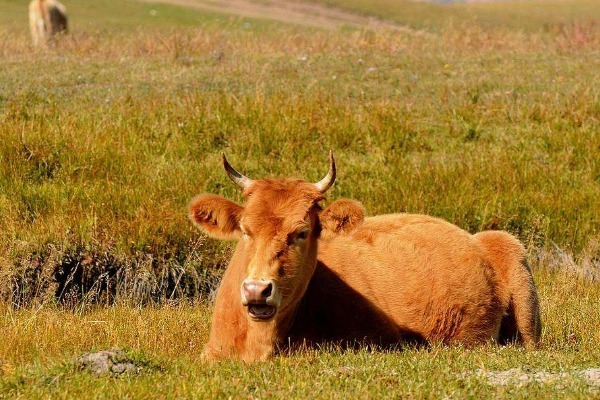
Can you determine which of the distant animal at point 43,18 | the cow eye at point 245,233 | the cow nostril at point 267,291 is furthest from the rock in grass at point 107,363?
the distant animal at point 43,18

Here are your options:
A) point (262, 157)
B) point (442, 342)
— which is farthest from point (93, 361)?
point (262, 157)

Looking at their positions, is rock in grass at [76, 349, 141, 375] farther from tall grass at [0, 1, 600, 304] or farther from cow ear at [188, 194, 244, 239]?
tall grass at [0, 1, 600, 304]

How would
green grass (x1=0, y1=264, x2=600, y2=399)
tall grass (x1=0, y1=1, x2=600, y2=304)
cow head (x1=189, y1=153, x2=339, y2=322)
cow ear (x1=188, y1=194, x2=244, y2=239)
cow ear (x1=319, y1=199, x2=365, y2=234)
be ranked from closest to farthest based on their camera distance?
green grass (x1=0, y1=264, x2=600, y2=399)
cow head (x1=189, y1=153, x2=339, y2=322)
cow ear (x1=188, y1=194, x2=244, y2=239)
cow ear (x1=319, y1=199, x2=365, y2=234)
tall grass (x1=0, y1=1, x2=600, y2=304)

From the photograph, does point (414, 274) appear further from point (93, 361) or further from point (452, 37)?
point (452, 37)

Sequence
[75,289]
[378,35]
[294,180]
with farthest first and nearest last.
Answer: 1. [378,35]
2. [75,289]
3. [294,180]

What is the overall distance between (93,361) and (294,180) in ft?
7.21

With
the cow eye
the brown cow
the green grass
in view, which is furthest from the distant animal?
the cow eye

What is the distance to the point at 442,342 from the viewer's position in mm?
9109

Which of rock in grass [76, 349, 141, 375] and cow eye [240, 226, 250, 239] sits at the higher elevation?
cow eye [240, 226, 250, 239]

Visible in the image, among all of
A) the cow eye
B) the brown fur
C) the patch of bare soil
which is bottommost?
the patch of bare soil

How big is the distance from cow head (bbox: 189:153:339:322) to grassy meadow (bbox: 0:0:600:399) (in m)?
0.48

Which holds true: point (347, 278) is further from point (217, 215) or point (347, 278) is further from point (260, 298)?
point (260, 298)

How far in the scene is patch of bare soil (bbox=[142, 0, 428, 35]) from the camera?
56866 mm

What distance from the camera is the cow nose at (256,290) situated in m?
7.22
